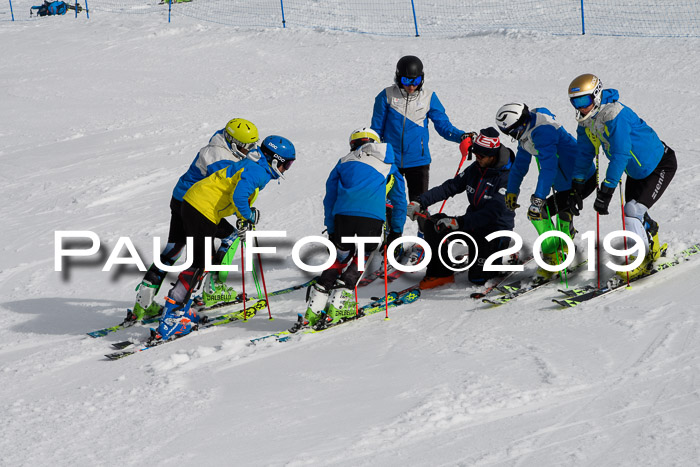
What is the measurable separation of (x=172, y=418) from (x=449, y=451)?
1.91m

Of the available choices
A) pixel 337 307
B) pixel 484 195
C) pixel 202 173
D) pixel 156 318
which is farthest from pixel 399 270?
pixel 156 318

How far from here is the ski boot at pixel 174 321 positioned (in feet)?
22.4

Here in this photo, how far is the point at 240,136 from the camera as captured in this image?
705 cm

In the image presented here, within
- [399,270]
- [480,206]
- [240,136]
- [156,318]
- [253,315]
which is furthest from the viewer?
[399,270]

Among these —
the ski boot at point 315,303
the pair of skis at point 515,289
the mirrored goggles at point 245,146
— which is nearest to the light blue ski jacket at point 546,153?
the pair of skis at point 515,289

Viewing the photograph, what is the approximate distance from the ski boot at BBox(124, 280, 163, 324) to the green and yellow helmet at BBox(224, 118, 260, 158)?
4.95 feet

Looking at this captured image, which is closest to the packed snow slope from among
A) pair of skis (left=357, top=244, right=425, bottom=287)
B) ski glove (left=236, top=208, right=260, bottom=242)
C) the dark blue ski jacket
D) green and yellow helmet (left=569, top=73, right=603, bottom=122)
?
pair of skis (left=357, top=244, right=425, bottom=287)

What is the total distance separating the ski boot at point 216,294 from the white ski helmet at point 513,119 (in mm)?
3121

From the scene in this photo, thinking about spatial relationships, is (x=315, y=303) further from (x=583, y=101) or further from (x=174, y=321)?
(x=583, y=101)

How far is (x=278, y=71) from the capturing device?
1733cm

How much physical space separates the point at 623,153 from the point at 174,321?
157 inches

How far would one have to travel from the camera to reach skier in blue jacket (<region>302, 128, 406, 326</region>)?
6438mm

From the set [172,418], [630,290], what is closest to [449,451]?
[172,418]

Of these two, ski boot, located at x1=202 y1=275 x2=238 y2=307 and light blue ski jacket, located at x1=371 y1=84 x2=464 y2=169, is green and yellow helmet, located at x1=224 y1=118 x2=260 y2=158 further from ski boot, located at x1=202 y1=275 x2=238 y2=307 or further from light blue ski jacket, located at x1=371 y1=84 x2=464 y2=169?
light blue ski jacket, located at x1=371 y1=84 x2=464 y2=169
